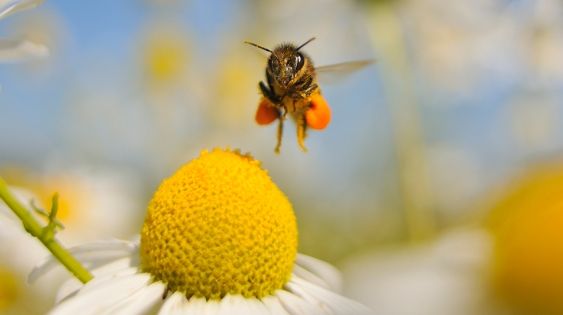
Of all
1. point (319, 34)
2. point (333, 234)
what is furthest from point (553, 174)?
point (319, 34)

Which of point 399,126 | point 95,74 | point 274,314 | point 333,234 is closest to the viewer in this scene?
point 274,314

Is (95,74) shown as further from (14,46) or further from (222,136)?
(14,46)

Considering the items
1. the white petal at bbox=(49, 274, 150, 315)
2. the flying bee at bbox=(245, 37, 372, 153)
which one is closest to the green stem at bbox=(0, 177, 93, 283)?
the white petal at bbox=(49, 274, 150, 315)

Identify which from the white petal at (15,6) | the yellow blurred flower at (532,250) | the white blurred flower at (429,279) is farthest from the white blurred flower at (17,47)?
the yellow blurred flower at (532,250)

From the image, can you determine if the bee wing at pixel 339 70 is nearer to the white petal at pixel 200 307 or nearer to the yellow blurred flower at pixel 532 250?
the white petal at pixel 200 307

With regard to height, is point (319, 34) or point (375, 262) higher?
point (319, 34)

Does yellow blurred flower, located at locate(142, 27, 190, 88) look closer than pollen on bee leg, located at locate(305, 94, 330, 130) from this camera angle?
No

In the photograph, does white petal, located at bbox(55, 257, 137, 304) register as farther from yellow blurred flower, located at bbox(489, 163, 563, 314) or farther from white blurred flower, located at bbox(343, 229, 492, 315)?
yellow blurred flower, located at bbox(489, 163, 563, 314)
